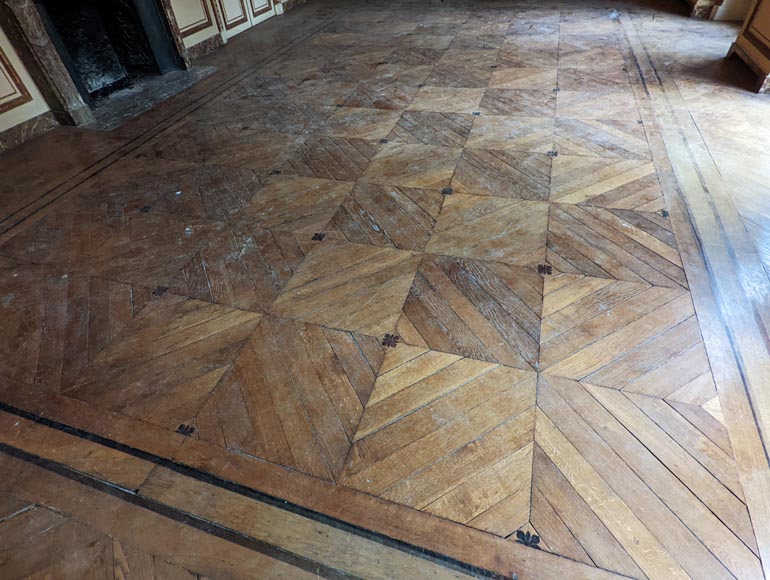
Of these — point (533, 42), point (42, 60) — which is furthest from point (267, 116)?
point (533, 42)

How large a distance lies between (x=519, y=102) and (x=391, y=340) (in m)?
2.66

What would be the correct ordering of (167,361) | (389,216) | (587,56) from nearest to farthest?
(167,361)
(389,216)
(587,56)

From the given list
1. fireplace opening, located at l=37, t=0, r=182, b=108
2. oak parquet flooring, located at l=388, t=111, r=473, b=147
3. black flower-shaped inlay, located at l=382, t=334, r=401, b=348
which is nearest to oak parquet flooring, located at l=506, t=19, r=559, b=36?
oak parquet flooring, located at l=388, t=111, r=473, b=147

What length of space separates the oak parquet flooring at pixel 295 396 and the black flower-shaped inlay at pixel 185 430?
0.03 metres

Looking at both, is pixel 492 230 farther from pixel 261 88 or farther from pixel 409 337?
pixel 261 88

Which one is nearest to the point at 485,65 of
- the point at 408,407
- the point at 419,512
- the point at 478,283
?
the point at 478,283

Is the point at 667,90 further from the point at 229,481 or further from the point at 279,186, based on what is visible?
the point at 229,481

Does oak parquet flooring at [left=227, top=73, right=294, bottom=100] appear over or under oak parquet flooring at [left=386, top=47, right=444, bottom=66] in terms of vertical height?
under

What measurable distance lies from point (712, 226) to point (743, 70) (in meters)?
2.67

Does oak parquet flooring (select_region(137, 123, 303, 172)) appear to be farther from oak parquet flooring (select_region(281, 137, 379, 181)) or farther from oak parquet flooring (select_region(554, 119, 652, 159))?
oak parquet flooring (select_region(554, 119, 652, 159))

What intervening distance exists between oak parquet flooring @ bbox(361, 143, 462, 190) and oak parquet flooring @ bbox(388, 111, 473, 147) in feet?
0.31

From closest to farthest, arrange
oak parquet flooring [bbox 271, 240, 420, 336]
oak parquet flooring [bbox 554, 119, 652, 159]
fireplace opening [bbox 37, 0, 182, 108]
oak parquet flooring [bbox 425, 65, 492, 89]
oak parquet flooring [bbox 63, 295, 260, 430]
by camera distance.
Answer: oak parquet flooring [bbox 63, 295, 260, 430] → oak parquet flooring [bbox 271, 240, 420, 336] → oak parquet flooring [bbox 554, 119, 652, 159] → oak parquet flooring [bbox 425, 65, 492, 89] → fireplace opening [bbox 37, 0, 182, 108]

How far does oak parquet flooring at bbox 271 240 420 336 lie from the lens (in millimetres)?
1903

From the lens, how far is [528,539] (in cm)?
124
